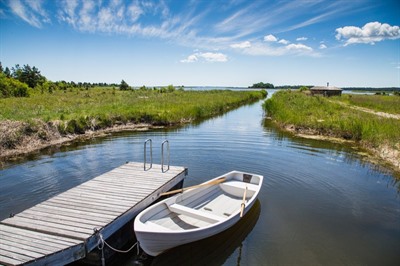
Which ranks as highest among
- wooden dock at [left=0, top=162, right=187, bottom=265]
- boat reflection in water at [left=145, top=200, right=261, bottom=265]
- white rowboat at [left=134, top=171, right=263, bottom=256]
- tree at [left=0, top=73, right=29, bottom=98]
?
tree at [left=0, top=73, right=29, bottom=98]

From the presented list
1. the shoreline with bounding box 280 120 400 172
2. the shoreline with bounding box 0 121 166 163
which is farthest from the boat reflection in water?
the shoreline with bounding box 0 121 166 163

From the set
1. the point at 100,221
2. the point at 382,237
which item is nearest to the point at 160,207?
the point at 100,221

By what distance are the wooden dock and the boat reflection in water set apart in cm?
131

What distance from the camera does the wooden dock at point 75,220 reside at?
450 centimetres

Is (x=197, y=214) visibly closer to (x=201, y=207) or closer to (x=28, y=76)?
(x=201, y=207)

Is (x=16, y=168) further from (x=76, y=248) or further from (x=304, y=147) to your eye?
(x=304, y=147)

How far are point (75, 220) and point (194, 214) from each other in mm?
2676

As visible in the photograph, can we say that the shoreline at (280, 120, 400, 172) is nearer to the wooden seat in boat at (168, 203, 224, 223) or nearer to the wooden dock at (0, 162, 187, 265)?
the wooden seat in boat at (168, 203, 224, 223)

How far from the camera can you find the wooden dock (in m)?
4.50

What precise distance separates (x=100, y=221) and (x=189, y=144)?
10.7m

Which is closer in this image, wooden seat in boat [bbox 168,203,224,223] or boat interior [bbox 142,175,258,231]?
wooden seat in boat [bbox 168,203,224,223]

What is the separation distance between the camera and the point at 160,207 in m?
6.37

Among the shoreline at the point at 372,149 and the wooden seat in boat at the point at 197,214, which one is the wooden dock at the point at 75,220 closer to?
the wooden seat in boat at the point at 197,214

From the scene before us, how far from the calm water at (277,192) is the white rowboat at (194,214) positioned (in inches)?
24.3
